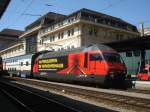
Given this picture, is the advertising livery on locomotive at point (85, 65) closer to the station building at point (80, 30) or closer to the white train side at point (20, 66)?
the white train side at point (20, 66)

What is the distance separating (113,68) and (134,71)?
29153 mm

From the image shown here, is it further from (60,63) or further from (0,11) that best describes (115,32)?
(0,11)

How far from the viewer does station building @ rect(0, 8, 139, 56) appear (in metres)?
60.0

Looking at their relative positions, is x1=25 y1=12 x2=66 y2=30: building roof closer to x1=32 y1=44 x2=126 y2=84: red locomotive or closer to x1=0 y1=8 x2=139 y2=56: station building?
x1=0 y1=8 x2=139 y2=56: station building

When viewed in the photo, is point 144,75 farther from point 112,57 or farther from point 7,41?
point 7,41

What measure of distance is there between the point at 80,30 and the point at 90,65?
1346 inches

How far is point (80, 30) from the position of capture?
5916cm

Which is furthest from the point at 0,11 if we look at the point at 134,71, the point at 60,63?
the point at 134,71

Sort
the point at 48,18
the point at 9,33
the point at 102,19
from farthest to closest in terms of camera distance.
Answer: the point at 9,33 → the point at 48,18 → the point at 102,19

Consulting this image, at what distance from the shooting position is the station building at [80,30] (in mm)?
60031

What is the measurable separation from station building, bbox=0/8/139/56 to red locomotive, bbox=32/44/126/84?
2733 cm

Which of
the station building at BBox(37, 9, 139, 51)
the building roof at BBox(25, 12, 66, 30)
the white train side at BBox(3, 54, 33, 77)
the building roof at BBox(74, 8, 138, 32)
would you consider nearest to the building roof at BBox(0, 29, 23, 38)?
the building roof at BBox(25, 12, 66, 30)

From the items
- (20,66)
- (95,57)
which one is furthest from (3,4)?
(20,66)

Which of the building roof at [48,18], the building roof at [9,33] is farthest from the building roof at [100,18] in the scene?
the building roof at [9,33]
